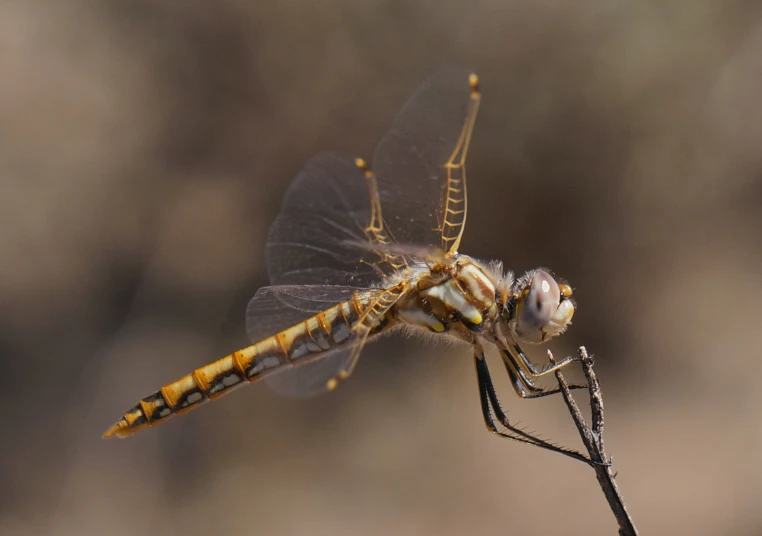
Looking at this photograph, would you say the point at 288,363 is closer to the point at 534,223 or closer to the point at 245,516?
the point at 245,516

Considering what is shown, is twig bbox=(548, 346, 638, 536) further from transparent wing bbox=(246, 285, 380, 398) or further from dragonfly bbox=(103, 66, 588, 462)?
transparent wing bbox=(246, 285, 380, 398)

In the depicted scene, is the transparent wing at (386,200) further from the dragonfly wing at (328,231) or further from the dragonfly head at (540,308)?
the dragonfly head at (540,308)

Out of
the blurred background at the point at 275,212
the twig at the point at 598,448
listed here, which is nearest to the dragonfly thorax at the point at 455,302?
the twig at the point at 598,448

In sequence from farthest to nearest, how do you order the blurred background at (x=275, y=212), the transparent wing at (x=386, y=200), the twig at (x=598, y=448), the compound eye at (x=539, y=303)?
the blurred background at (x=275, y=212) < the transparent wing at (x=386, y=200) < the compound eye at (x=539, y=303) < the twig at (x=598, y=448)

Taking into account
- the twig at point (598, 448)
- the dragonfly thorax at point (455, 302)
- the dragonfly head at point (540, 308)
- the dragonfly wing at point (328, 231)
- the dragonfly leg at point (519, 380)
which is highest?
the dragonfly wing at point (328, 231)

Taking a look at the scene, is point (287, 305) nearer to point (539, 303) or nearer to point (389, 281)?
point (389, 281)

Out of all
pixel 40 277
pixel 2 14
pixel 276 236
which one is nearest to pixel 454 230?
pixel 276 236
